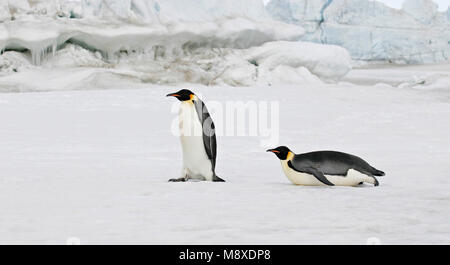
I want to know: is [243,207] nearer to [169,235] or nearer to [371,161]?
[169,235]

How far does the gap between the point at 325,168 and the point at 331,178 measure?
0.08 meters

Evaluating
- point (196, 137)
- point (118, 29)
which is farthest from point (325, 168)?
point (118, 29)

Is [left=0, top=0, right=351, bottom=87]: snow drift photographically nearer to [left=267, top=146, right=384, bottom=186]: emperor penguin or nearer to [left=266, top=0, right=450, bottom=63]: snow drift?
[left=267, top=146, right=384, bottom=186]: emperor penguin

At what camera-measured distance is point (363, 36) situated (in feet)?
114

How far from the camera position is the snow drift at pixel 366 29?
1364 inches

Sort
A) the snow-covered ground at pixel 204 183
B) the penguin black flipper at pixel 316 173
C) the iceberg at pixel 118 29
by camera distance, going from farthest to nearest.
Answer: the iceberg at pixel 118 29
the penguin black flipper at pixel 316 173
the snow-covered ground at pixel 204 183

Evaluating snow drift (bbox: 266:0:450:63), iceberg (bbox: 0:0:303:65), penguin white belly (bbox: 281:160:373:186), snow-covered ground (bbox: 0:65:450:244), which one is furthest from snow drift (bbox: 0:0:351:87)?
Answer: snow drift (bbox: 266:0:450:63)

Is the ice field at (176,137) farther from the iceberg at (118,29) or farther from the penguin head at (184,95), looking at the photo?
the penguin head at (184,95)

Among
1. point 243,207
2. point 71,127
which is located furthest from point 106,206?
point 71,127

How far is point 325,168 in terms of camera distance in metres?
3.93

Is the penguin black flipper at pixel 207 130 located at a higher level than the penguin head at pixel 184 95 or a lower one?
lower

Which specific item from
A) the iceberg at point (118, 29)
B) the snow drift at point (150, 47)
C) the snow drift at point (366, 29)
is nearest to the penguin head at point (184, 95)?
the snow drift at point (150, 47)

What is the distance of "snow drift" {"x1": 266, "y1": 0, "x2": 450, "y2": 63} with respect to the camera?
3466 cm

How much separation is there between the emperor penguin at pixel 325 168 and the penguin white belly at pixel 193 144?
0.55 m
